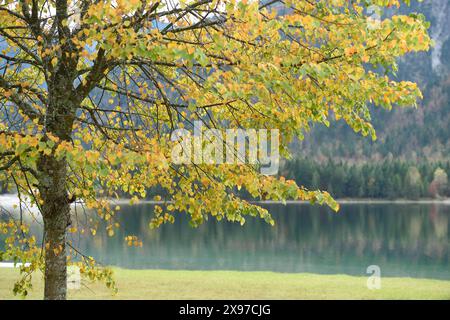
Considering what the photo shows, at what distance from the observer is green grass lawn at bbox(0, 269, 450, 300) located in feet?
61.1

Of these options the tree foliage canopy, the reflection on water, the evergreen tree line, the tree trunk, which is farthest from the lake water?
the evergreen tree line

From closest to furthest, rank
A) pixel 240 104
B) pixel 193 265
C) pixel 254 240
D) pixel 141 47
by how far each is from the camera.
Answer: pixel 141 47, pixel 240 104, pixel 193 265, pixel 254 240

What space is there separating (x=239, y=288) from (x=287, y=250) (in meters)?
27.4

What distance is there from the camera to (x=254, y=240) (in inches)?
2157

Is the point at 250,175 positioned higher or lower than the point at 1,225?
higher

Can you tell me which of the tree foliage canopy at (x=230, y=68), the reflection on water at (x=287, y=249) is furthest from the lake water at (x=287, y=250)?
the tree foliage canopy at (x=230, y=68)

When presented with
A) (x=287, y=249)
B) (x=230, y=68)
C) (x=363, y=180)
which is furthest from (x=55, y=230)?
(x=363, y=180)

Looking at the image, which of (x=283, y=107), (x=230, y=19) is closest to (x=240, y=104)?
(x=283, y=107)

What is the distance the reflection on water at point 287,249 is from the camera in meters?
37.5

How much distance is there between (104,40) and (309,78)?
260 centimetres

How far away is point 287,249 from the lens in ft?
157

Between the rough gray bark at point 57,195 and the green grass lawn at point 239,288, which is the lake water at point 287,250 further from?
the rough gray bark at point 57,195

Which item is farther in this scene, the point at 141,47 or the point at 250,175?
the point at 250,175
